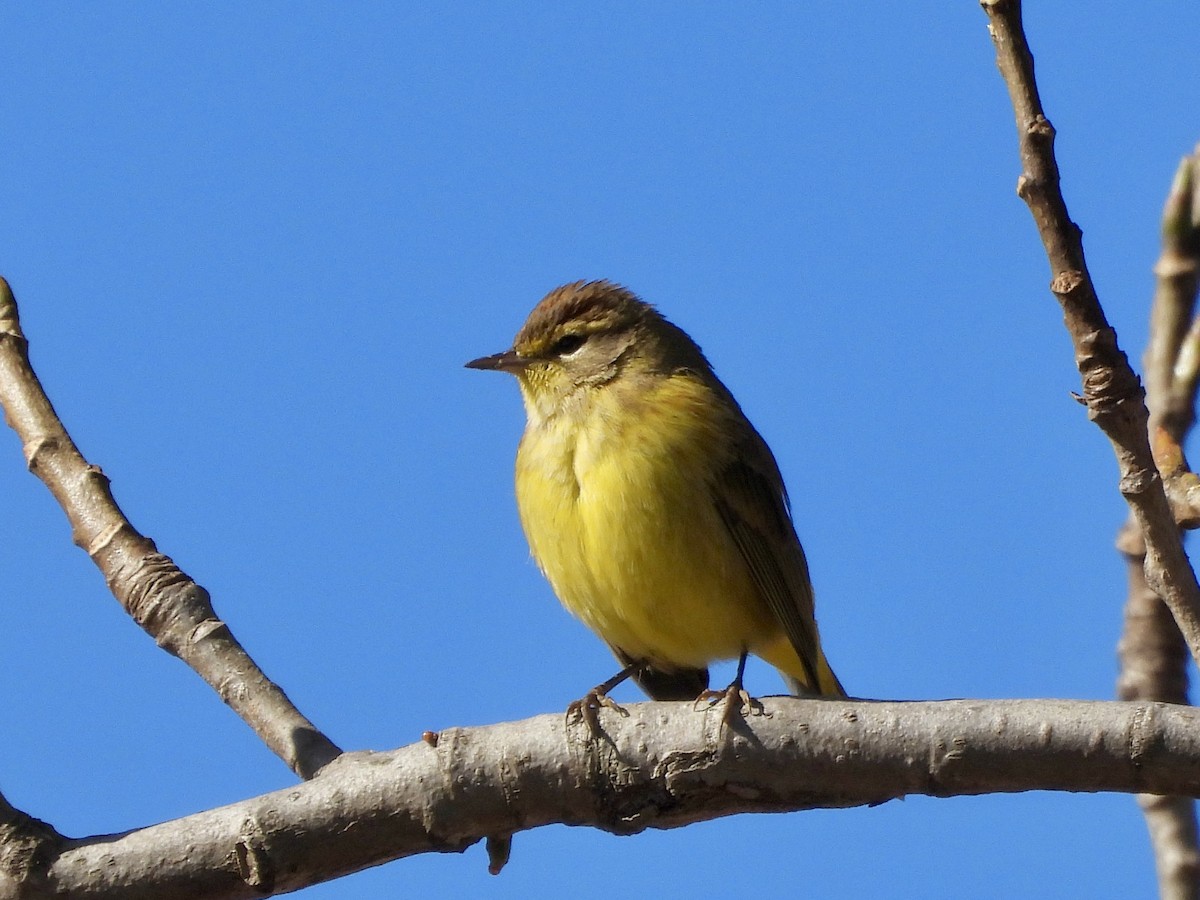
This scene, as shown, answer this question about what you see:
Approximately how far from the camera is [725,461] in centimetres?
640

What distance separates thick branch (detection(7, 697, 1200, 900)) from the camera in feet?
11.6

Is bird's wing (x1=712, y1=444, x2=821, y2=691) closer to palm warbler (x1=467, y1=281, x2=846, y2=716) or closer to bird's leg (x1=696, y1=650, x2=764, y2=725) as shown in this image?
palm warbler (x1=467, y1=281, x2=846, y2=716)

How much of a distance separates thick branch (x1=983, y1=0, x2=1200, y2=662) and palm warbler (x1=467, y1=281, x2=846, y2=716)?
9.22ft

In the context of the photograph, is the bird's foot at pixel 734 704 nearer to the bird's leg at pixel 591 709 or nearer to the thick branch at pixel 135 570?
the bird's leg at pixel 591 709

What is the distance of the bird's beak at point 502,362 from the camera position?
7.45m

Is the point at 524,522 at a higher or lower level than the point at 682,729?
higher

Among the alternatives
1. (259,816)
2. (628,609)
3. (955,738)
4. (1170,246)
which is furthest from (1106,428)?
(628,609)

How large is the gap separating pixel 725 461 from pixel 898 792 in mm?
2778

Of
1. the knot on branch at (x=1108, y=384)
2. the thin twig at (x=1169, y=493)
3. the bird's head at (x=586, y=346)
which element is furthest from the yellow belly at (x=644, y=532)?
the knot on branch at (x=1108, y=384)

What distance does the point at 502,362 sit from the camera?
7.49 meters

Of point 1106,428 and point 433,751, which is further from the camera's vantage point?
point 433,751

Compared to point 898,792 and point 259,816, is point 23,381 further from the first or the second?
point 898,792

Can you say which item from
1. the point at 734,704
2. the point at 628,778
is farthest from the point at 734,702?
the point at 628,778

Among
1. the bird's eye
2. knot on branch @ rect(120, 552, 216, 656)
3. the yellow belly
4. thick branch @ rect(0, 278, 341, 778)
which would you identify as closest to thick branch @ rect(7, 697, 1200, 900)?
thick branch @ rect(0, 278, 341, 778)
